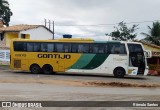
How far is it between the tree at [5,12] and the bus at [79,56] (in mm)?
36865

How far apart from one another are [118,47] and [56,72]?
20.5 feet

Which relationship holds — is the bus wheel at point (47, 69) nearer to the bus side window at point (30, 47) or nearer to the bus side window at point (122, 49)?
the bus side window at point (30, 47)

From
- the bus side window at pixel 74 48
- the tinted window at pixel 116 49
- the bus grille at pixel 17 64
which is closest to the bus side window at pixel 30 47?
the bus grille at pixel 17 64

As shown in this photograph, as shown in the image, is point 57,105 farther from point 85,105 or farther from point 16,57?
point 16,57

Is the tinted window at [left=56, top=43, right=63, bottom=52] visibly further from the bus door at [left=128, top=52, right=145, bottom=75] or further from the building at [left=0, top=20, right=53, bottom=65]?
the building at [left=0, top=20, right=53, bottom=65]

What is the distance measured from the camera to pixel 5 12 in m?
68.0

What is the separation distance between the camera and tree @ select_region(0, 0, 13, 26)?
221 ft

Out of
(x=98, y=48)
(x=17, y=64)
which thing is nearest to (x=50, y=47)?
(x=17, y=64)

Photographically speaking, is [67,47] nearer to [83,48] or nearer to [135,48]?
[83,48]

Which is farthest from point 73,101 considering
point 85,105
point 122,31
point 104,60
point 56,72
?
point 122,31

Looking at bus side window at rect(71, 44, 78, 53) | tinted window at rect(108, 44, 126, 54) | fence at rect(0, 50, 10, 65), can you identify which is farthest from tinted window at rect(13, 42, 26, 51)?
fence at rect(0, 50, 10, 65)

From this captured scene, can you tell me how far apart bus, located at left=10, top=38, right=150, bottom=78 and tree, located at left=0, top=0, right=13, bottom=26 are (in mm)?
36865

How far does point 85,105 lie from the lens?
1305cm

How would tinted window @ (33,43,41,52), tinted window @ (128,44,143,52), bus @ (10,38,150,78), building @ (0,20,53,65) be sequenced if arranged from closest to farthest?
tinted window @ (128,44,143,52) → bus @ (10,38,150,78) → tinted window @ (33,43,41,52) → building @ (0,20,53,65)
